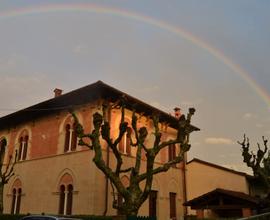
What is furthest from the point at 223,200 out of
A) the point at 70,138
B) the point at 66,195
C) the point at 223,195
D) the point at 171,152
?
the point at 70,138

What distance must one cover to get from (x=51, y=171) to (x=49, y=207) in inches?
90.9

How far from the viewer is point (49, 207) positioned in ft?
73.0

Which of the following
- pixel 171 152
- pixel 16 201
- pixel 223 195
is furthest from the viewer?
pixel 171 152

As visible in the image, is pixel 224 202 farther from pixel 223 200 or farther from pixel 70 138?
pixel 70 138

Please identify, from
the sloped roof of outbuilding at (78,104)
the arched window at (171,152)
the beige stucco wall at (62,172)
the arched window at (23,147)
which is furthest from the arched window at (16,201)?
the arched window at (171,152)

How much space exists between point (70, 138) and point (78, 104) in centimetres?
230

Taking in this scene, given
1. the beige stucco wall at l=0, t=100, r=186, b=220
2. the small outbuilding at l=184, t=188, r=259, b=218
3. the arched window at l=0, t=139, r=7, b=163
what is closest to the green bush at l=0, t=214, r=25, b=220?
the beige stucco wall at l=0, t=100, r=186, b=220

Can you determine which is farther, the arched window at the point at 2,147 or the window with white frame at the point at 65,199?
the arched window at the point at 2,147

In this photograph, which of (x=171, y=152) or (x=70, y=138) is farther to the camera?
(x=171, y=152)

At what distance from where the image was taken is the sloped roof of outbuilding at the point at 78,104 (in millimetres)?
21500

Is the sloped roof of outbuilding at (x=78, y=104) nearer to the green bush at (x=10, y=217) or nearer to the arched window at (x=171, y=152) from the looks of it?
the arched window at (x=171, y=152)

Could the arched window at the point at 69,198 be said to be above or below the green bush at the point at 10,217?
above

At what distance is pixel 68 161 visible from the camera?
71.8 ft

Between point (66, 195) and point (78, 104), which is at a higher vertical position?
point (78, 104)
